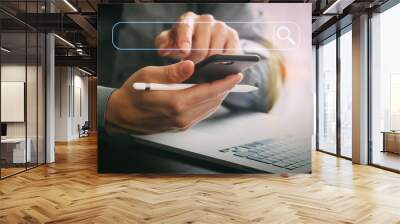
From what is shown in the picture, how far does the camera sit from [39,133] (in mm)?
8109

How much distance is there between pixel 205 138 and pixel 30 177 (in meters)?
3.12

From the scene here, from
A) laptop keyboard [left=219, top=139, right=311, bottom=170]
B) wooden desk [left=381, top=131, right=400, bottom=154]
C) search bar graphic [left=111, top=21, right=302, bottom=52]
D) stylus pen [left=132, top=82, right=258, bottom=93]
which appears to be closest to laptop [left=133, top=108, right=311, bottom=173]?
laptop keyboard [left=219, top=139, right=311, bottom=170]

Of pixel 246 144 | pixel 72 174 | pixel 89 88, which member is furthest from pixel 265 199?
pixel 89 88

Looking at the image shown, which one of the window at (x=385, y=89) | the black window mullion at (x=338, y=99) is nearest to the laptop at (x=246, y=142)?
the window at (x=385, y=89)

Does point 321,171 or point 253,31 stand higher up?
point 253,31

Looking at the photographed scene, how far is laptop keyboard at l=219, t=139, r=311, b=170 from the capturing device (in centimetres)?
629

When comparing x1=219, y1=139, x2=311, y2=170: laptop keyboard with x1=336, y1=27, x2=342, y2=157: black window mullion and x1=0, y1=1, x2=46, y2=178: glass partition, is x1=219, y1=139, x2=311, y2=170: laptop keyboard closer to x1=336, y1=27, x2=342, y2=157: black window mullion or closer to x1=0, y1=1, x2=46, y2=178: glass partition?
x1=336, y1=27, x2=342, y2=157: black window mullion

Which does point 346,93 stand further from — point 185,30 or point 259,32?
point 185,30

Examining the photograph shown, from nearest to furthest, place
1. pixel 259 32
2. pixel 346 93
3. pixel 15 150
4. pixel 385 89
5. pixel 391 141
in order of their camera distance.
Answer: pixel 259 32
pixel 15 150
pixel 385 89
pixel 391 141
pixel 346 93

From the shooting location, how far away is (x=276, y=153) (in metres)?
6.32

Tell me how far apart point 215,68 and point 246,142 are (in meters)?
1.35

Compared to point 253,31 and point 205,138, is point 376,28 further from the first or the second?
point 205,138

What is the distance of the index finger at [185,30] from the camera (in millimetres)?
6298

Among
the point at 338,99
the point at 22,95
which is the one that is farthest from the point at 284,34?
the point at 22,95
